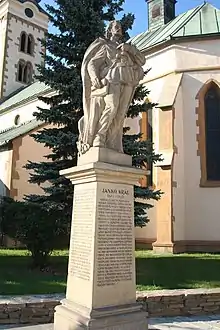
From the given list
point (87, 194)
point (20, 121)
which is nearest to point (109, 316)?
point (87, 194)

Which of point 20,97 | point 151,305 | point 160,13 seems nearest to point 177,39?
point 160,13

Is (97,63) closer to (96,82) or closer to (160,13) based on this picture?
(96,82)

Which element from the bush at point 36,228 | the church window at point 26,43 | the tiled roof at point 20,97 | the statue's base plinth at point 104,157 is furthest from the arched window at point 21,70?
the statue's base plinth at point 104,157

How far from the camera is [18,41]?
32344mm

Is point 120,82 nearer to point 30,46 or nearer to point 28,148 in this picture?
point 28,148

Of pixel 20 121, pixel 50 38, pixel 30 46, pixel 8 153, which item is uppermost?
pixel 30 46

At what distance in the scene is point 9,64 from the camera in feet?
104

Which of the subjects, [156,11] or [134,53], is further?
[156,11]

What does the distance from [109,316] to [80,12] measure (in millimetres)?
8806

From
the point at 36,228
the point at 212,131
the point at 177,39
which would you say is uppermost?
the point at 177,39

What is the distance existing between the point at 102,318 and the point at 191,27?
15501mm

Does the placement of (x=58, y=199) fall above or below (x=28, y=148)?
below

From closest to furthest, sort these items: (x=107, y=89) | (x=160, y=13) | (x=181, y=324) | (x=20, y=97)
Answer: (x=107, y=89)
(x=181, y=324)
(x=160, y=13)
(x=20, y=97)

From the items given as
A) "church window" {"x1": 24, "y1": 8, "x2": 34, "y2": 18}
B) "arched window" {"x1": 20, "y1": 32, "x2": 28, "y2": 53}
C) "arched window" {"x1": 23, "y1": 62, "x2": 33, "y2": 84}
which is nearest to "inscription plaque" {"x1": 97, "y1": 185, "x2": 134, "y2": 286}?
"arched window" {"x1": 23, "y1": 62, "x2": 33, "y2": 84}
